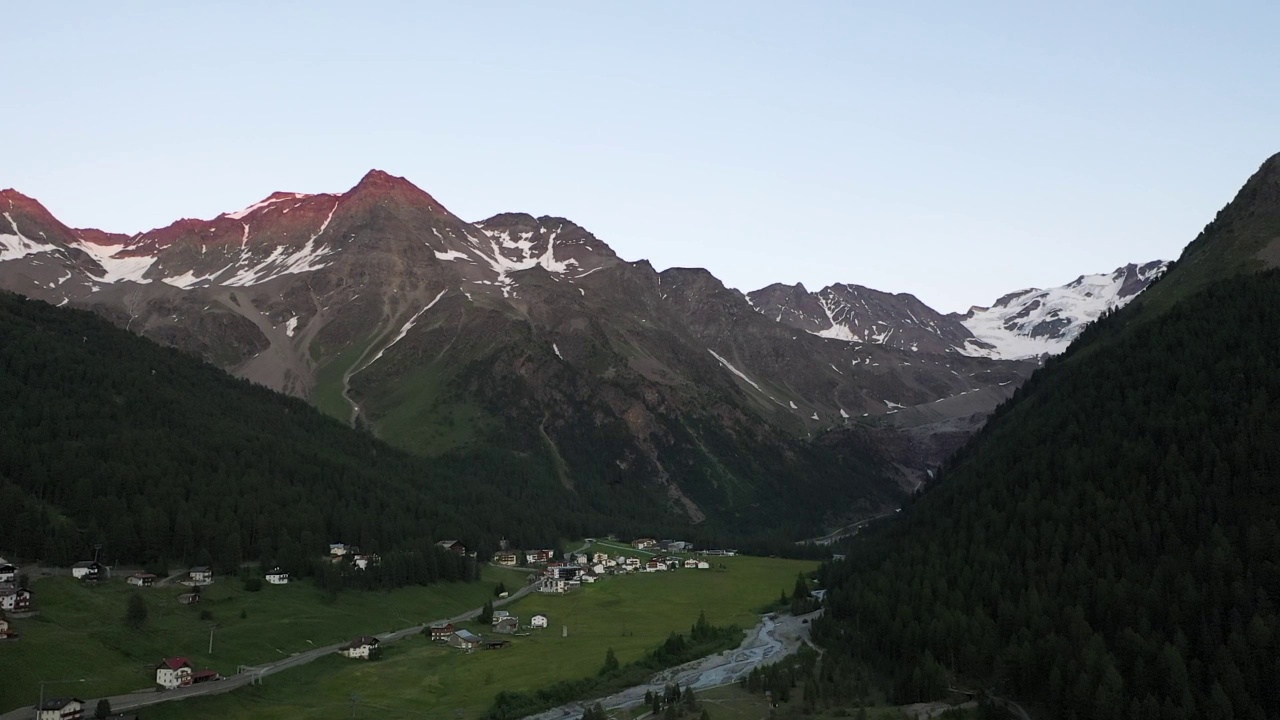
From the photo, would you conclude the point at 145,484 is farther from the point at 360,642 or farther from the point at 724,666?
the point at 724,666

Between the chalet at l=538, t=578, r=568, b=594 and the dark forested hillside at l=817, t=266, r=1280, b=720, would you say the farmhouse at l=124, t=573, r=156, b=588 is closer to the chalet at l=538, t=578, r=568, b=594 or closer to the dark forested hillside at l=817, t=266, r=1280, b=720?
the chalet at l=538, t=578, r=568, b=594

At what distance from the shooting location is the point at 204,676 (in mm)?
103250

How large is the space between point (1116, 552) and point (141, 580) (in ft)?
366

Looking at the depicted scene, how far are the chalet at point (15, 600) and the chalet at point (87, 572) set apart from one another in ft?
41.3

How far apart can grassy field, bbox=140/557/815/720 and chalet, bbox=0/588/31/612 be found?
25.3m

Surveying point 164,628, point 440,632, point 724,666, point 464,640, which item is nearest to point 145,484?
point 164,628

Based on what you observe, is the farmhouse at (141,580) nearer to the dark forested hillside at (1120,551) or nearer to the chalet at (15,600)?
the chalet at (15,600)

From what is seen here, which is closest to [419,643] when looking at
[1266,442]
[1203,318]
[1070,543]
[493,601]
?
[493,601]

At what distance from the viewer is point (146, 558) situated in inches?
5443

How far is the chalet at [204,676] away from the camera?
335 ft

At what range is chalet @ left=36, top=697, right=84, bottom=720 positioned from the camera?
276ft

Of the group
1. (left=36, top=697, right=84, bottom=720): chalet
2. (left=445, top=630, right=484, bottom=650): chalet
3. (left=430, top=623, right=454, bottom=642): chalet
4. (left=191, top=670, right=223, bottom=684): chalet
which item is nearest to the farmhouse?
(left=191, top=670, right=223, bottom=684): chalet

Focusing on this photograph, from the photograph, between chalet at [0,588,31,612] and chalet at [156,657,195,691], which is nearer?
chalet at [156,657,195,691]

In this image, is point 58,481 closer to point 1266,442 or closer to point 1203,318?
point 1266,442
